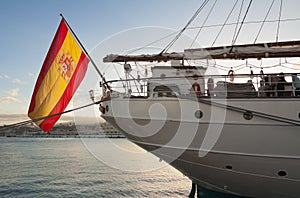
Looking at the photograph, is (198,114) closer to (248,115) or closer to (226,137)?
(226,137)

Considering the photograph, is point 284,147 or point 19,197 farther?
point 19,197

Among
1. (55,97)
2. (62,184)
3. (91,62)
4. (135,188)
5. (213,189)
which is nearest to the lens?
(55,97)

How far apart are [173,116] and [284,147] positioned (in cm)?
289

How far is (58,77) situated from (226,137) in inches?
189

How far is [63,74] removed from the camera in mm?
7633

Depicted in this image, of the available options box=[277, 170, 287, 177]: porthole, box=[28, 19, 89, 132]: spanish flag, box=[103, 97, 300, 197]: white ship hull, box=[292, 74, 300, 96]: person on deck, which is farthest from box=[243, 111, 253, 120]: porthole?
box=[28, 19, 89, 132]: spanish flag

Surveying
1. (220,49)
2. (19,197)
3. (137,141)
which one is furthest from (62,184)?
(220,49)

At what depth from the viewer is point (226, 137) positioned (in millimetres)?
7352

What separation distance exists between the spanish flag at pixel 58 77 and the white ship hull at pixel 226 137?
4.74ft

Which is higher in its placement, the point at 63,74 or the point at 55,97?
the point at 63,74

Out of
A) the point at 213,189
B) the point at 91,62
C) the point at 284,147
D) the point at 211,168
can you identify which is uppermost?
the point at 91,62

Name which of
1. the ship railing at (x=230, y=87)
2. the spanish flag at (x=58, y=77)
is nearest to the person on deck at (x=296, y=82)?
the ship railing at (x=230, y=87)

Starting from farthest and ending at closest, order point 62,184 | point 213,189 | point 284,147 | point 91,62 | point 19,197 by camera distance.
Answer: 1. point 62,184
2. point 19,197
3. point 213,189
4. point 91,62
5. point 284,147

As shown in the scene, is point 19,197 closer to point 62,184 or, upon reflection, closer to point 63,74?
point 62,184
